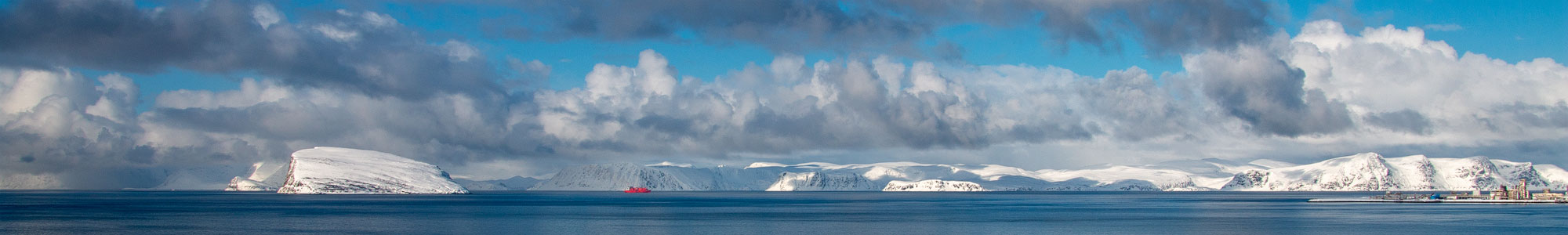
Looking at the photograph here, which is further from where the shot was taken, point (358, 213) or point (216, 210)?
point (216, 210)

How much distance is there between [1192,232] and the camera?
115 meters

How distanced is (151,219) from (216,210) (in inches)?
1428

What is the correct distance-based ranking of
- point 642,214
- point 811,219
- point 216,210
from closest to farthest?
point 811,219, point 642,214, point 216,210

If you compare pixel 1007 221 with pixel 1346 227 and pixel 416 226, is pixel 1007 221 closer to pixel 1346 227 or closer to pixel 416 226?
pixel 1346 227

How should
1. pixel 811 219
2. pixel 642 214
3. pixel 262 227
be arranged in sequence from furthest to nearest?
pixel 642 214, pixel 811 219, pixel 262 227

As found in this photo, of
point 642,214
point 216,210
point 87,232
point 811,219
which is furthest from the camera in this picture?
point 216,210

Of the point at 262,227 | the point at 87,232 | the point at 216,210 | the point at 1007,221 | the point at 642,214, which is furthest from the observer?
the point at 216,210

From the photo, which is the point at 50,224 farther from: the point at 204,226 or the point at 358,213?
the point at 358,213

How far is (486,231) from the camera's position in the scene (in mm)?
114812

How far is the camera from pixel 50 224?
12706 centimetres

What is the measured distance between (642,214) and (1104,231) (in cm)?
7276

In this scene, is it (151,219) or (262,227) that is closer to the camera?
(262,227)

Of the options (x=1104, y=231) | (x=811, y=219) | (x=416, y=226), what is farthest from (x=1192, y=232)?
(x=416, y=226)

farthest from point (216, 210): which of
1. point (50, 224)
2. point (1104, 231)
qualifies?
point (1104, 231)
